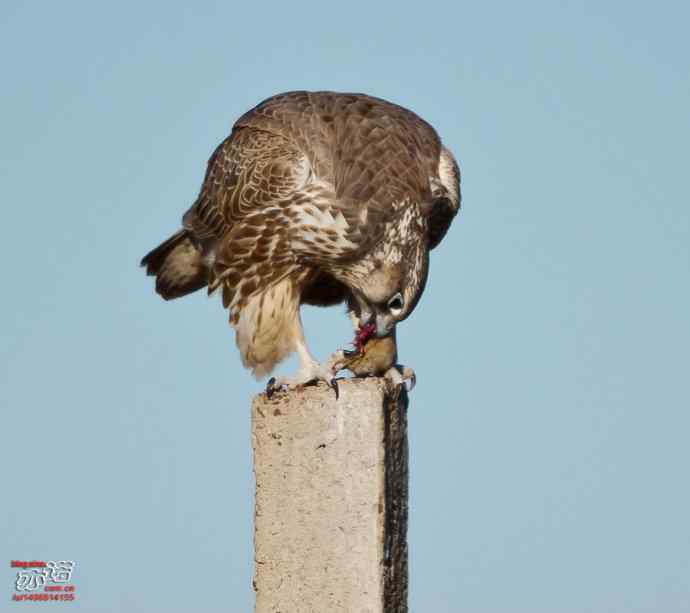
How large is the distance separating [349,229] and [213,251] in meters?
1.36

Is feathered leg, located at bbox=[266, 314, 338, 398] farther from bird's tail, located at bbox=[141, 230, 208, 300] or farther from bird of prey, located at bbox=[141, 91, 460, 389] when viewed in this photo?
bird's tail, located at bbox=[141, 230, 208, 300]

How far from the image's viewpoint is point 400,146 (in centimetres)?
905

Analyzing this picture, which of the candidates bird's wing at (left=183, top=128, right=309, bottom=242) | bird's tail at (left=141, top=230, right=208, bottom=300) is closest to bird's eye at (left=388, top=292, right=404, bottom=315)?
bird's wing at (left=183, top=128, right=309, bottom=242)

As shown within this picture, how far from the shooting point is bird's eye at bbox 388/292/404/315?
8570 mm

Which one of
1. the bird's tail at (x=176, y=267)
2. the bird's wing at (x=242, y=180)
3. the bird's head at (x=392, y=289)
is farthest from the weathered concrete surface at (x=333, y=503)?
the bird's tail at (x=176, y=267)

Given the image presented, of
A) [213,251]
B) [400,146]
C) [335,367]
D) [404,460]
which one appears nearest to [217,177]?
[213,251]

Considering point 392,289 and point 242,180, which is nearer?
point 392,289

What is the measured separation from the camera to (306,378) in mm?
8133

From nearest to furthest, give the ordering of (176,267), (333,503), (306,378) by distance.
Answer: (333,503)
(306,378)
(176,267)

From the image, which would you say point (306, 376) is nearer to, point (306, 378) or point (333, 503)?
point (306, 378)

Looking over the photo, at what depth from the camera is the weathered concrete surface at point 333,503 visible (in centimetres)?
712

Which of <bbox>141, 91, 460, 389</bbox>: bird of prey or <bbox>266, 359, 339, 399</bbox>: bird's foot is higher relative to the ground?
<bbox>141, 91, 460, 389</bbox>: bird of prey

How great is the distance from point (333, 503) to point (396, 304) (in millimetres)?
1707

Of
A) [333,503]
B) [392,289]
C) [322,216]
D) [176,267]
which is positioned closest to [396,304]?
[392,289]
